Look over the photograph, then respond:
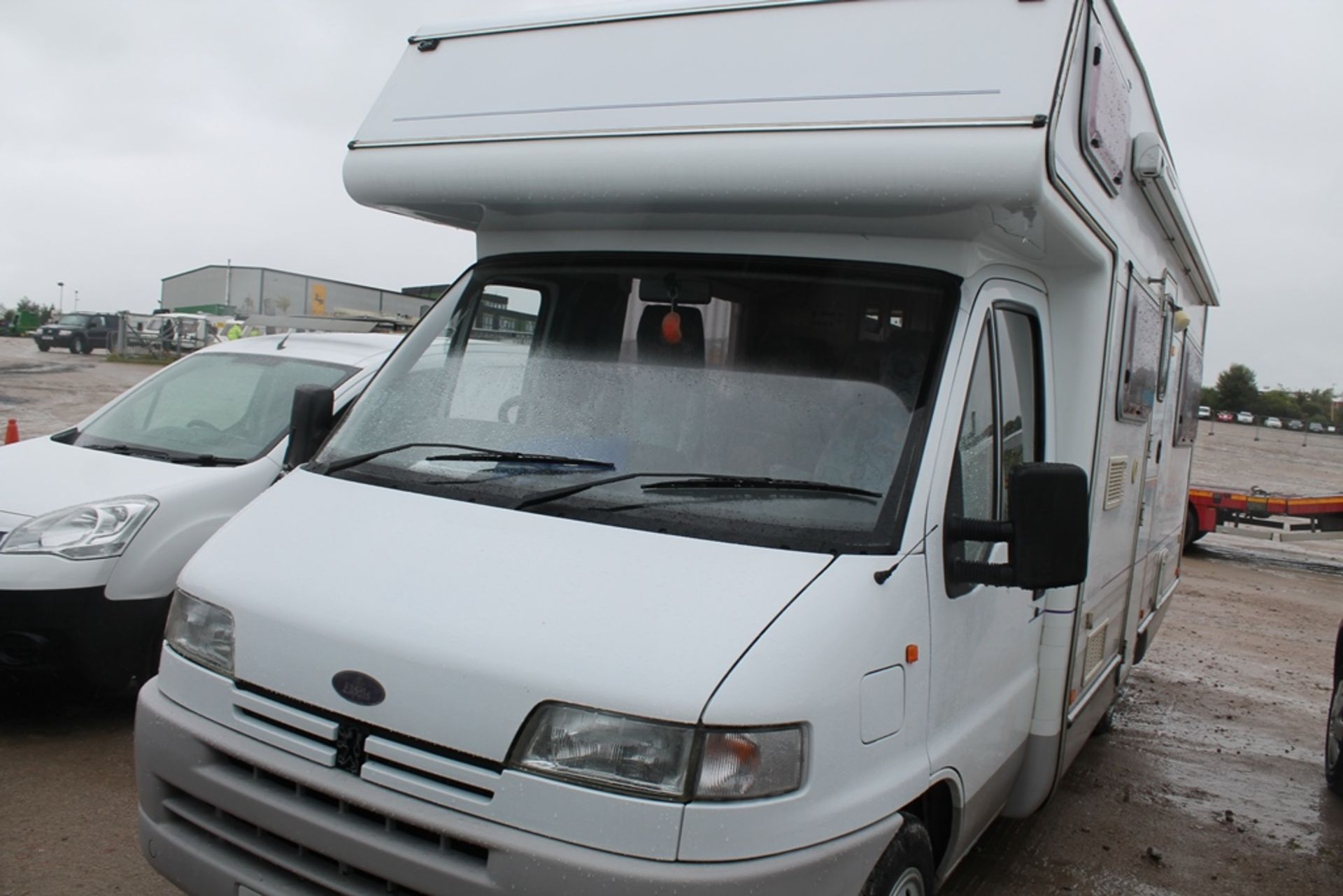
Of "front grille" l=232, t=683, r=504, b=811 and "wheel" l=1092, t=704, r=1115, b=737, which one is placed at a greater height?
"front grille" l=232, t=683, r=504, b=811

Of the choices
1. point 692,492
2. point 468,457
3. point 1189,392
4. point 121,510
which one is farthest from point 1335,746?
point 121,510

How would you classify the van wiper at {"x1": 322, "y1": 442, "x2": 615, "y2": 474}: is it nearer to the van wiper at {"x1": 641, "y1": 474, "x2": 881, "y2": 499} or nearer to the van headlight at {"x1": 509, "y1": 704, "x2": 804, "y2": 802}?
the van wiper at {"x1": 641, "y1": 474, "x2": 881, "y2": 499}

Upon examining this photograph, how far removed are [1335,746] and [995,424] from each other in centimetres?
391

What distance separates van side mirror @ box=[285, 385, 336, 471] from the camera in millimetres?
4117

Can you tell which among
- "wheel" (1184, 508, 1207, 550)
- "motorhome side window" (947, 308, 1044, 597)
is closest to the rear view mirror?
"motorhome side window" (947, 308, 1044, 597)

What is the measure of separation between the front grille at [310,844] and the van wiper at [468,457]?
944mm

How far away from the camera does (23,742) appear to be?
5137 millimetres

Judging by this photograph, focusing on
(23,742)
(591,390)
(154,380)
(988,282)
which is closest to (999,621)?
(988,282)

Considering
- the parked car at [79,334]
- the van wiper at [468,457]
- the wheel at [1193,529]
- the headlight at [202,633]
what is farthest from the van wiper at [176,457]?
the parked car at [79,334]

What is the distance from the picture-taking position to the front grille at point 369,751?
2.58 m

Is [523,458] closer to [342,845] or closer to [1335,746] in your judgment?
[342,845]

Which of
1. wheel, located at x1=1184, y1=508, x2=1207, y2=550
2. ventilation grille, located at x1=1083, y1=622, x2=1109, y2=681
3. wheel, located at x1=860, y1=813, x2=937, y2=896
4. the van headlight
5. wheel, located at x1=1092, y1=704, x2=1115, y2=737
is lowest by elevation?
wheel, located at x1=1092, y1=704, x2=1115, y2=737

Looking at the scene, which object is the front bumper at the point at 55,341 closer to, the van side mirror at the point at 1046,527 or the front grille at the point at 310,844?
the front grille at the point at 310,844

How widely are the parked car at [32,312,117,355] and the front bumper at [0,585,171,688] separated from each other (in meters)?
39.8
